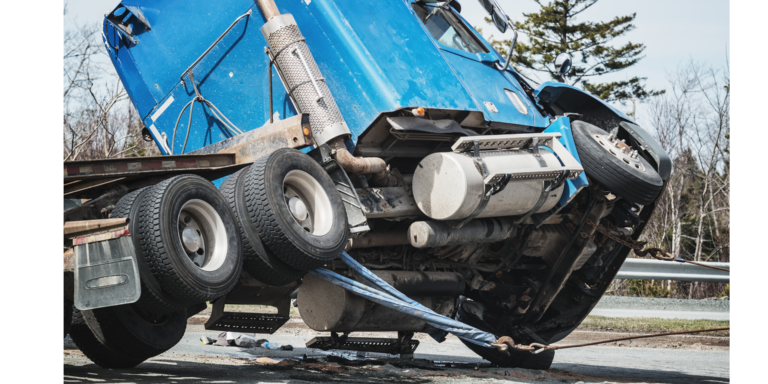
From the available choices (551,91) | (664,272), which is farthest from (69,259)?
(664,272)

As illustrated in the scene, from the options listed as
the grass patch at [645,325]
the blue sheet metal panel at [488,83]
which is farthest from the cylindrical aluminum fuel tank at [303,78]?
the grass patch at [645,325]

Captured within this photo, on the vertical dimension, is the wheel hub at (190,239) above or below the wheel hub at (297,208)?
below

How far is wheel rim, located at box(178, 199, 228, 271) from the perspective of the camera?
153 inches

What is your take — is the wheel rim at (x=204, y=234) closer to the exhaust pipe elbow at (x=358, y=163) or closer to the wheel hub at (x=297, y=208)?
the wheel hub at (x=297, y=208)

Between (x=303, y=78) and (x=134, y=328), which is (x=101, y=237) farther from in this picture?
(x=303, y=78)

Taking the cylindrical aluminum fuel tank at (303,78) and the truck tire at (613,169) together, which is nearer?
the cylindrical aluminum fuel tank at (303,78)

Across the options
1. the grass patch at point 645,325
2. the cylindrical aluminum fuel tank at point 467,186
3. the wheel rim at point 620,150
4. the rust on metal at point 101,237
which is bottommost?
the grass patch at point 645,325

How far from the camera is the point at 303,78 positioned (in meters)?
4.71

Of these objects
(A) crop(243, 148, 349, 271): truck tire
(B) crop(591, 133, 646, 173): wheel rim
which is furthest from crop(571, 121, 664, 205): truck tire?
(A) crop(243, 148, 349, 271): truck tire

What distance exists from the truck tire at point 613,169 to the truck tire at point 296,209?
1977 mm

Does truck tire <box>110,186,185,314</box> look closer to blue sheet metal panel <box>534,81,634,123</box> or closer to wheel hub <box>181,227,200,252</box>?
wheel hub <box>181,227,200,252</box>

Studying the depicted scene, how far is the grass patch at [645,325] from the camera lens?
A: 9180 mm

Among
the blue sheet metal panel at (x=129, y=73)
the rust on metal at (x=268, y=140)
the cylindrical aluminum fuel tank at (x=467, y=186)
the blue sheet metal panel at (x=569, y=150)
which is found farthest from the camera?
the blue sheet metal panel at (x=129, y=73)

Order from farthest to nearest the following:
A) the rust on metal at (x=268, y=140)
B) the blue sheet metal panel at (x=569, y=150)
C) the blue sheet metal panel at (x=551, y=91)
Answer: the blue sheet metal panel at (x=551, y=91)
the blue sheet metal panel at (x=569, y=150)
the rust on metal at (x=268, y=140)
